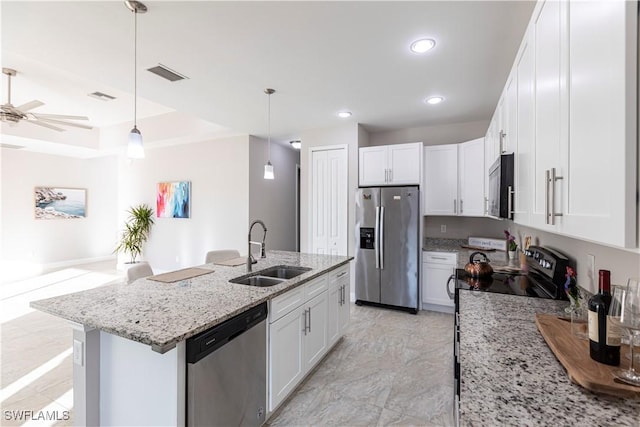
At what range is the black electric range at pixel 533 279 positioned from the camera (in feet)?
5.80

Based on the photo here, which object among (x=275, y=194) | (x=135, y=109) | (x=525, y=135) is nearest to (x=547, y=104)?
(x=525, y=135)

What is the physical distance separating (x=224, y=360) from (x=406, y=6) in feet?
7.72

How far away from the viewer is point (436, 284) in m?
3.92

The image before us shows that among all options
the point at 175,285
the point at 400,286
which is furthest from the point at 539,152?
the point at 400,286

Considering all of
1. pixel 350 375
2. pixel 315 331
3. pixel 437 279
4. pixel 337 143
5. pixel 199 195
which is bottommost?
pixel 350 375

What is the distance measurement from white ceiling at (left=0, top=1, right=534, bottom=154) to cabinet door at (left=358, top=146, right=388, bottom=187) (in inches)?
23.8

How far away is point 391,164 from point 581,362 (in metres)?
3.34

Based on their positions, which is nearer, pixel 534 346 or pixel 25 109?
pixel 534 346

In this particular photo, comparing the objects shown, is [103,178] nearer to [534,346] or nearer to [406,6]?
[406,6]

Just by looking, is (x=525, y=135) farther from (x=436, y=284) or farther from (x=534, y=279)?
(x=436, y=284)

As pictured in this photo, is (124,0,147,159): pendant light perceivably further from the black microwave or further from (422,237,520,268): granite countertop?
(422,237,520,268): granite countertop

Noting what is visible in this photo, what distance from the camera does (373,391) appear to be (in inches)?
89.3

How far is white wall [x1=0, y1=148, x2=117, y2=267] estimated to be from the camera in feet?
19.4

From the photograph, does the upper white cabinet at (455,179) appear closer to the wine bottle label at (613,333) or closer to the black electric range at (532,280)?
the black electric range at (532,280)
